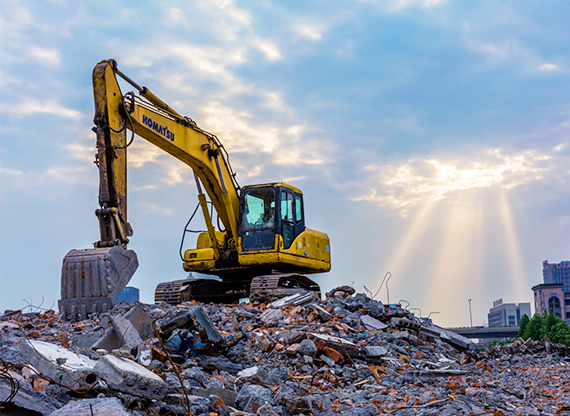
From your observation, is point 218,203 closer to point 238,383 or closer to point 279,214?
point 279,214

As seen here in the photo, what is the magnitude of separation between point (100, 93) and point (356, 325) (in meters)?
6.56

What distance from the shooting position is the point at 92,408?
4.30 meters

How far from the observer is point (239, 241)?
13805 millimetres

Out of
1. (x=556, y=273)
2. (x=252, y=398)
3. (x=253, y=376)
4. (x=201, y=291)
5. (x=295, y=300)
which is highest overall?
(x=556, y=273)

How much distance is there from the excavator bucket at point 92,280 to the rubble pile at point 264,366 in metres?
0.22

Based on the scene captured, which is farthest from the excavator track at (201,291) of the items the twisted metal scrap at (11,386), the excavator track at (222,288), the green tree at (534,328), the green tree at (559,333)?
the green tree at (534,328)

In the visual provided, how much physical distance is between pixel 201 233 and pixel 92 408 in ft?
35.9

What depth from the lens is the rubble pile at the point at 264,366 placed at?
16.4 ft

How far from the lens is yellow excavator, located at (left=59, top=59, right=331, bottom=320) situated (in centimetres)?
990

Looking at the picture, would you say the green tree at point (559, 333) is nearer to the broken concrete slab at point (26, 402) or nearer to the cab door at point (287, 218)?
the cab door at point (287, 218)

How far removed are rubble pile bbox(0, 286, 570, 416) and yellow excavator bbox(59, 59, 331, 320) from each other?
796mm

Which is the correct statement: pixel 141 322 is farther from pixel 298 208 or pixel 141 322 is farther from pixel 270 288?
pixel 298 208

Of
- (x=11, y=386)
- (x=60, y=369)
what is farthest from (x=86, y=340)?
(x=11, y=386)

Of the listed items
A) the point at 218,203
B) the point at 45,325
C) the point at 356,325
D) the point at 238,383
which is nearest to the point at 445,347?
the point at 356,325
